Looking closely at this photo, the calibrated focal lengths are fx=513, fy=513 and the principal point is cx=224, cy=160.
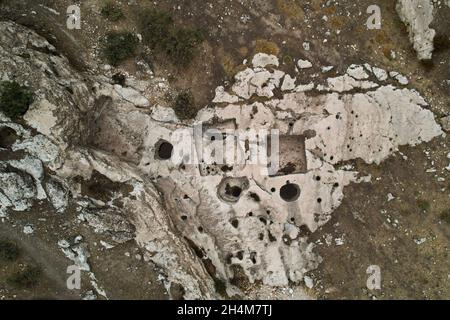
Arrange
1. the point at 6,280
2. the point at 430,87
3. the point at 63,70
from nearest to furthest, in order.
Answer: the point at 6,280
the point at 63,70
the point at 430,87

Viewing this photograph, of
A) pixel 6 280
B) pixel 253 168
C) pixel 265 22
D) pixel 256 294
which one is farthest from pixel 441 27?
pixel 6 280

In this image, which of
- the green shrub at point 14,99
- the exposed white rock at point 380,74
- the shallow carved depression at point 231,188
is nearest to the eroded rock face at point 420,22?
the exposed white rock at point 380,74

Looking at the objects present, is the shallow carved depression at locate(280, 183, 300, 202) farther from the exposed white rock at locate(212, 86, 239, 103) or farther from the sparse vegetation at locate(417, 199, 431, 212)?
the sparse vegetation at locate(417, 199, 431, 212)

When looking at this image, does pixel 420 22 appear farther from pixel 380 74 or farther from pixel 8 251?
pixel 8 251

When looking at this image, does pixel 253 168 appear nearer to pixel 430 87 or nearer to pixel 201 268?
pixel 201 268

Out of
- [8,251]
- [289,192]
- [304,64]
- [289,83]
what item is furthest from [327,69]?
[8,251]

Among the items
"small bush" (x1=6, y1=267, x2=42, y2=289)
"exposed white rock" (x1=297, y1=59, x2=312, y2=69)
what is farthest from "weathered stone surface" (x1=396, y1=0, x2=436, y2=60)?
"small bush" (x1=6, y1=267, x2=42, y2=289)
